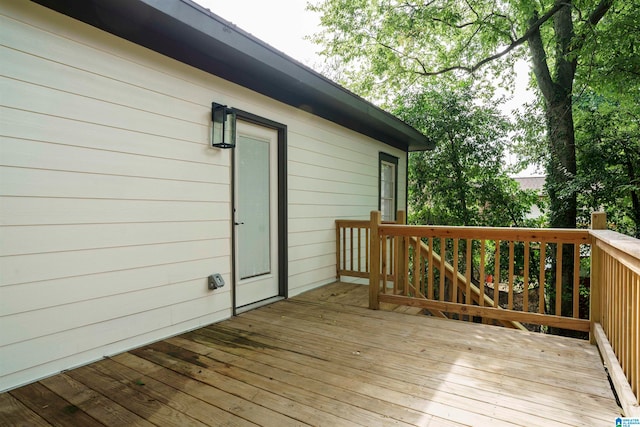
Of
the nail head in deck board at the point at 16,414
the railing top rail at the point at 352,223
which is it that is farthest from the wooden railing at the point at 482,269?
the nail head in deck board at the point at 16,414

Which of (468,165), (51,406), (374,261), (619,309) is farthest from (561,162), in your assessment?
(51,406)

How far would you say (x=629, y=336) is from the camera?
1.71m

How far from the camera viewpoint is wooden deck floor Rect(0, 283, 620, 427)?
1658mm

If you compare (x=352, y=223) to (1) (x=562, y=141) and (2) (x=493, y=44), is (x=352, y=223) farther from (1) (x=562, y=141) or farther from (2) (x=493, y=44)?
(2) (x=493, y=44)

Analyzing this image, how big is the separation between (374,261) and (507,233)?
1.24 metres

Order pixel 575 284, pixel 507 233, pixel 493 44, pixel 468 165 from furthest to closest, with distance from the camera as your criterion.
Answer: pixel 468 165 → pixel 493 44 → pixel 507 233 → pixel 575 284

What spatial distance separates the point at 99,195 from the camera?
231 cm

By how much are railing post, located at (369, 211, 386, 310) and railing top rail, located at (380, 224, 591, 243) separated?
0.19m

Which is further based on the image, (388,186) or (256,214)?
(388,186)

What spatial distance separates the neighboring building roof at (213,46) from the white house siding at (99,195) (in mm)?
95

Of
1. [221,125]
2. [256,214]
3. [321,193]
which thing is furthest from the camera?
[321,193]

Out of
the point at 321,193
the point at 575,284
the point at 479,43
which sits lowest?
the point at 575,284

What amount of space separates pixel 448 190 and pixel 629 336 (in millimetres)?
5947

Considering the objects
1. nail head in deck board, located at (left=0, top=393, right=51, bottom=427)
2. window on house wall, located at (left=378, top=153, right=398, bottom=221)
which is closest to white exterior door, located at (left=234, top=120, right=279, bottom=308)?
nail head in deck board, located at (left=0, top=393, right=51, bottom=427)
